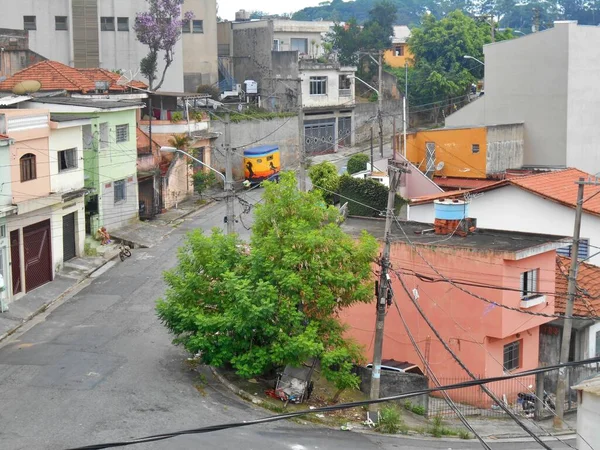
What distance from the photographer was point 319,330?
1002 inches

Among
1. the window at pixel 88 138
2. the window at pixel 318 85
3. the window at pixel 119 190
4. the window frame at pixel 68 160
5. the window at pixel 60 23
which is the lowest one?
the window at pixel 119 190

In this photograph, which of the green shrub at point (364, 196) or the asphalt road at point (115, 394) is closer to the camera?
the asphalt road at point (115, 394)

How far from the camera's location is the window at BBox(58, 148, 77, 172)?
35938 millimetres

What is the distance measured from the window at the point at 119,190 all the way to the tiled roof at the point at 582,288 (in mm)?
17549

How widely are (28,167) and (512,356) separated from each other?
16.3m

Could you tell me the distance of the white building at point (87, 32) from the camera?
5866 centimetres

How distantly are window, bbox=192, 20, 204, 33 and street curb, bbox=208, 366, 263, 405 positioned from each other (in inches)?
1701

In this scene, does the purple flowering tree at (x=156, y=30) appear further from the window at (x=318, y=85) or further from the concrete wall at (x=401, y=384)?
the concrete wall at (x=401, y=384)

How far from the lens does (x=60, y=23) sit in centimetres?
5966

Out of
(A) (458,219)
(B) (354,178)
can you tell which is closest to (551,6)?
(B) (354,178)

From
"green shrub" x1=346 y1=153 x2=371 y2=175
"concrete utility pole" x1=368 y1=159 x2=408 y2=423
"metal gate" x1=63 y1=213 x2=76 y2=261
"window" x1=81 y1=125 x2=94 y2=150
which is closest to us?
"concrete utility pole" x1=368 y1=159 x2=408 y2=423

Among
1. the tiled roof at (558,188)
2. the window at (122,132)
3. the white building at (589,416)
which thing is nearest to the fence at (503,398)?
the tiled roof at (558,188)

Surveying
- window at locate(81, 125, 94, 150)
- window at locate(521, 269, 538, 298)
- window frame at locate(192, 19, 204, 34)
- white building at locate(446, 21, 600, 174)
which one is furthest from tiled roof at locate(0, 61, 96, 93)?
window at locate(521, 269, 538, 298)

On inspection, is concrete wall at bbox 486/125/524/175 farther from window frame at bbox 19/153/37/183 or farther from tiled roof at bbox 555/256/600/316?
window frame at bbox 19/153/37/183
